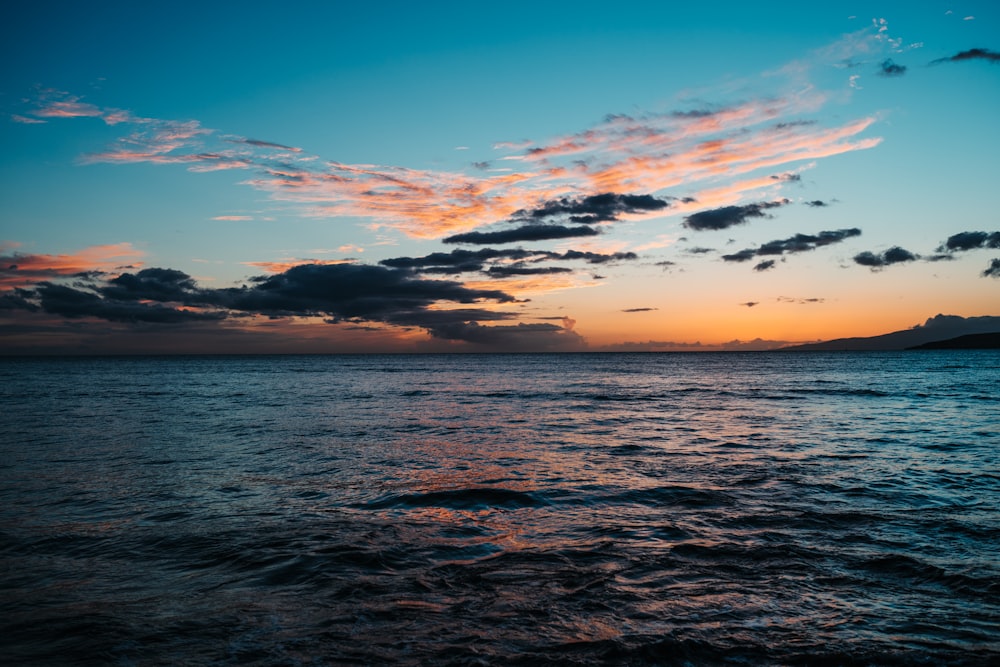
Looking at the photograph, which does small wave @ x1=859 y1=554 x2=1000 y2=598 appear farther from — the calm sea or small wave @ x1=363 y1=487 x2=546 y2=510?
small wave @ x1=363 y1=487 x2=546 y2=510

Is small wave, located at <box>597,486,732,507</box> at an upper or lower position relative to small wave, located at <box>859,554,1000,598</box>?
lower

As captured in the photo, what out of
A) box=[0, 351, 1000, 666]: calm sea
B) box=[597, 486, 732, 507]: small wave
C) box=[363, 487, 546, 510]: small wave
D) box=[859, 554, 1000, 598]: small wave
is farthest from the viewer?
box=[363, 487, 546, 510]: small wave

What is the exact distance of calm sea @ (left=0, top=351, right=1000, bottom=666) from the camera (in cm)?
621

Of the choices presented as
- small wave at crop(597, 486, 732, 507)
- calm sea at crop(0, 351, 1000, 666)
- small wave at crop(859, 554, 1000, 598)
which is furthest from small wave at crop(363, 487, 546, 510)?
small wave at crop(859, 554, 1000, 598)

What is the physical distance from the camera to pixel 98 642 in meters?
6.29

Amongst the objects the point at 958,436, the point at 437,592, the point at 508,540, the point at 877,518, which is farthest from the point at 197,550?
the point at 958,436

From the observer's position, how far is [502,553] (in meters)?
9.38

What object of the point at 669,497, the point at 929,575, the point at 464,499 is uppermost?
the point at 929,575

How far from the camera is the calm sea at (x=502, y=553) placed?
6.21 meters

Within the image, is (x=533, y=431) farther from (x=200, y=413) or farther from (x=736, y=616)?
(x=200, y=413)

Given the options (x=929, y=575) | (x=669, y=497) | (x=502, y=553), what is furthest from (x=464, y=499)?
(x=929, y=575)

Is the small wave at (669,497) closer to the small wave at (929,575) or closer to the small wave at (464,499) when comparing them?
the small wave at (464,499)

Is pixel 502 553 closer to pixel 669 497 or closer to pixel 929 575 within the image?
pixel 669 497

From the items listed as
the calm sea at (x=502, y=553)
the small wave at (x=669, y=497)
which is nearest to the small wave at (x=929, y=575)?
the calm sea at (x=502, y=553)
